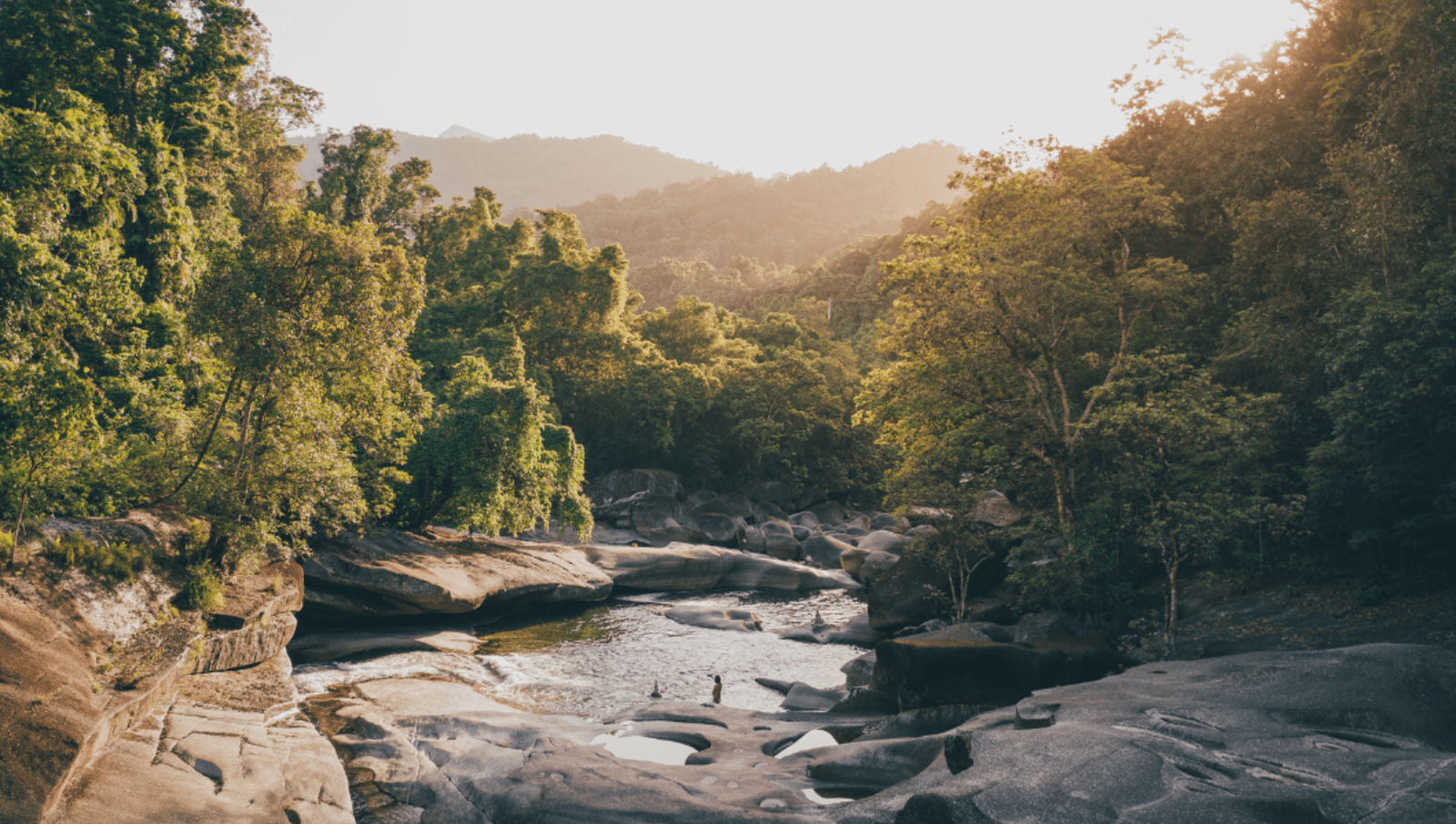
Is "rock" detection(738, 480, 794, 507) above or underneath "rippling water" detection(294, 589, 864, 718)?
above

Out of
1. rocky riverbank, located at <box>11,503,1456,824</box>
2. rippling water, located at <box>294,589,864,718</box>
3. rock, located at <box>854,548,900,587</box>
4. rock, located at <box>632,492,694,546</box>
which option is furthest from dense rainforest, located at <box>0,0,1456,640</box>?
rock, located at <box>632,492,694,546</box>

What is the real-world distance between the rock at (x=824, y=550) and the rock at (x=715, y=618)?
12775 mm

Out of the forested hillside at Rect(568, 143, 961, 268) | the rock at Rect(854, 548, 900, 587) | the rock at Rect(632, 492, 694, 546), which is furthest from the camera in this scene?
the forested hillside at Rect(568, 143, 961, 268)

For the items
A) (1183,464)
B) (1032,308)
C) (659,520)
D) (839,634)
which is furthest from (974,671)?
(659,520)

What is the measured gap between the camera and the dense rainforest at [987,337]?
13344mm

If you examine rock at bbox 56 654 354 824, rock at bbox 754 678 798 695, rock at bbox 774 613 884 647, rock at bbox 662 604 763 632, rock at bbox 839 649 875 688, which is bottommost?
rock at bbox 662 604 763 632

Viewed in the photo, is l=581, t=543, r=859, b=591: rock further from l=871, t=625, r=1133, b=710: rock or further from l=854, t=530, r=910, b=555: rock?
l=871, t=625, r=1133, b=710: rock

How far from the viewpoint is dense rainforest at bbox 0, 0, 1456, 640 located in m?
13.3

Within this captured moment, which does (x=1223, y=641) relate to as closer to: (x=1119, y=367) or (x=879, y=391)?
(x=1119, y=367)

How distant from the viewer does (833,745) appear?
11.9 meters

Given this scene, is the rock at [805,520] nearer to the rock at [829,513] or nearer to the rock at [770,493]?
the rock at [829,513]

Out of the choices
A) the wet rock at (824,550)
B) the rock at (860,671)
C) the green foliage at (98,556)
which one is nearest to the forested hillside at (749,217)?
the wet rock at (824,550)

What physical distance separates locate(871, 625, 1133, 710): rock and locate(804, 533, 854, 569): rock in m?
23.4

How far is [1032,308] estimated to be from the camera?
21.2m
